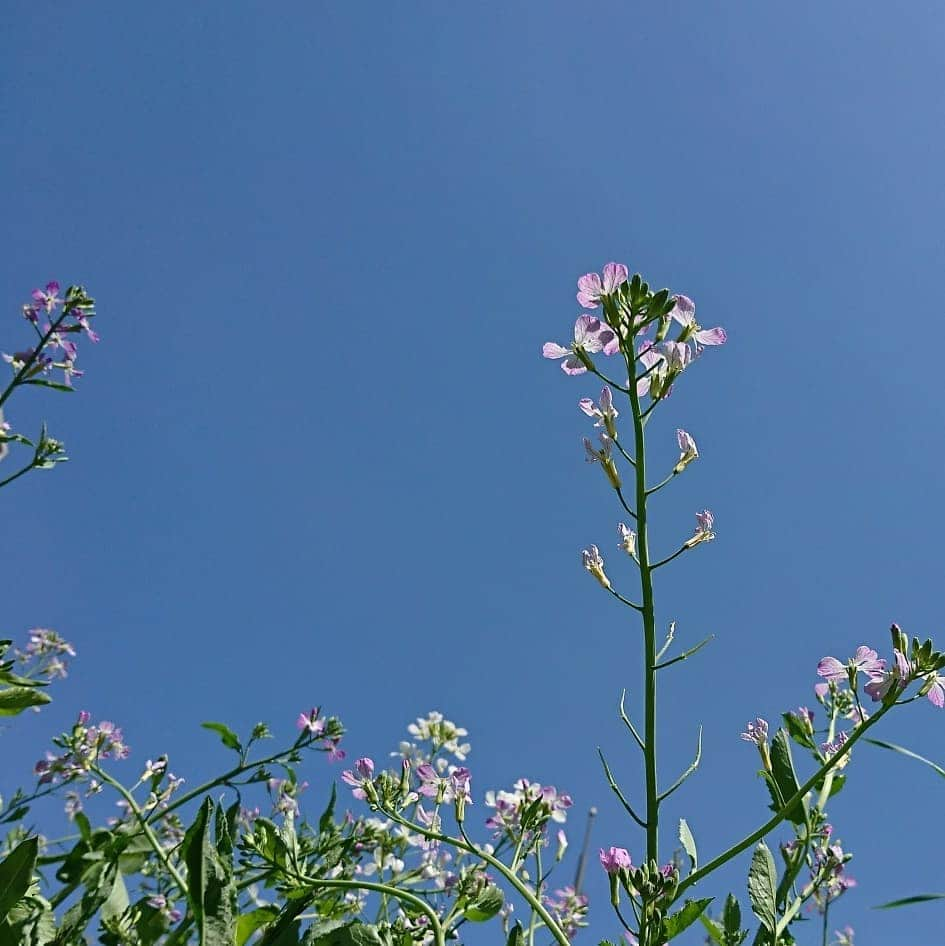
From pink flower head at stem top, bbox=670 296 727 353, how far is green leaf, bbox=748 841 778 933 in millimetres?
1110

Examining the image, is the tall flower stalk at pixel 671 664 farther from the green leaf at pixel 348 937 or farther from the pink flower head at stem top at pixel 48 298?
the pink flower head at stem top at pixel 48 298

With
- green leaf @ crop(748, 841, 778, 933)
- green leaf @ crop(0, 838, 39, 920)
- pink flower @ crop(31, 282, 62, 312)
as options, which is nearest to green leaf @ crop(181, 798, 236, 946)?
green leaf @ crop(0, 838, 39, 920)

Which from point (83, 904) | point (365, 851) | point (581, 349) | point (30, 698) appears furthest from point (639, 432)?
point (365, 851)

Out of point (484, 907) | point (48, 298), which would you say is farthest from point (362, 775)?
point (48, 298)

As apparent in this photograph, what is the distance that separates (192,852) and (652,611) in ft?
2.80

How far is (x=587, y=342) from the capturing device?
5.70ft

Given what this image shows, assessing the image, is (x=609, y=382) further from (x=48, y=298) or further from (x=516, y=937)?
(x=48, y=298)

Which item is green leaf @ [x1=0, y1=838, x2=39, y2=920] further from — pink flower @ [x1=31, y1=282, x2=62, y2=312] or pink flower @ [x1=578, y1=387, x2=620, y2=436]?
pink flower @ [x1=31, y1=282, x2=62, y2=312]

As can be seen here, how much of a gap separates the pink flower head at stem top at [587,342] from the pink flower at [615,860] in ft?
3.28

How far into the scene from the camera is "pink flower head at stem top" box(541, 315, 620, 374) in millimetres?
1720

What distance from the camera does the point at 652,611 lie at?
4.70 ft

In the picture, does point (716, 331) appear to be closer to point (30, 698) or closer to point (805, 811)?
point (805, 811)

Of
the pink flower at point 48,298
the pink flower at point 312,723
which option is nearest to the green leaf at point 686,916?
the pink flower at point 312,723

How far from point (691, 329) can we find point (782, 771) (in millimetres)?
1002
